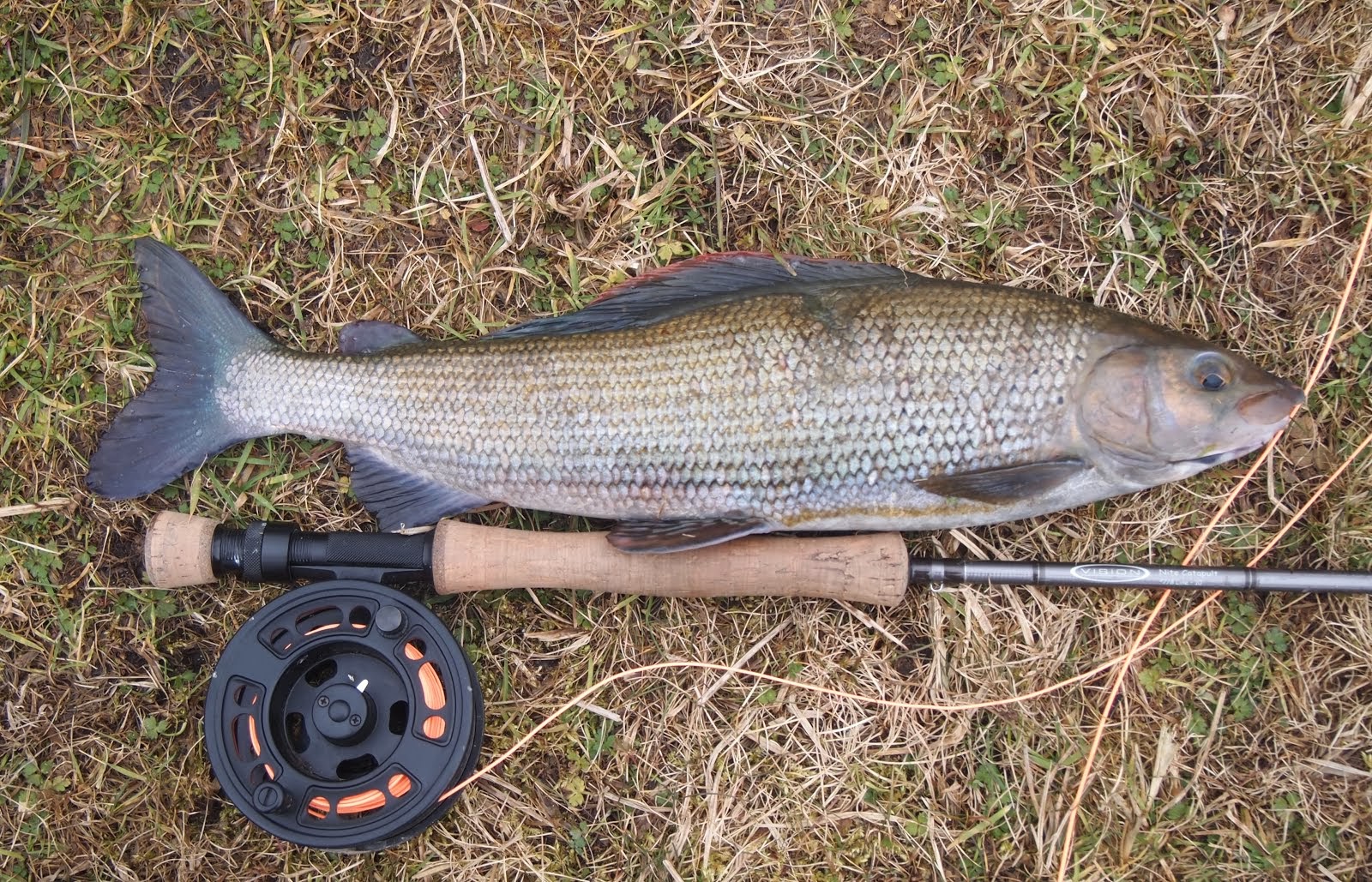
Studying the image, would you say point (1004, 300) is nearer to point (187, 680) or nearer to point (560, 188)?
point (560, 188)

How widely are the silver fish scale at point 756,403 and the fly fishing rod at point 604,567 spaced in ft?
0.46

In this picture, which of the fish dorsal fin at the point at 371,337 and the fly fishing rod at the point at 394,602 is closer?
the fly fishing rod at the point at 394,602

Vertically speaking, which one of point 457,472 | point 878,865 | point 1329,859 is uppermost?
point 457,472

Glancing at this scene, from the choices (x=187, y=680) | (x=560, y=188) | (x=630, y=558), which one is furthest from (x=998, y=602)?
(x=187, y=680)

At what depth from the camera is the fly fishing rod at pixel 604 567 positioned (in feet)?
9.03

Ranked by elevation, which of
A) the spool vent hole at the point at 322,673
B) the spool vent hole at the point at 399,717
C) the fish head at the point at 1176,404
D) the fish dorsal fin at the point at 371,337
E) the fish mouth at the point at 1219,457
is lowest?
the spool vent hole at the point at 399,717

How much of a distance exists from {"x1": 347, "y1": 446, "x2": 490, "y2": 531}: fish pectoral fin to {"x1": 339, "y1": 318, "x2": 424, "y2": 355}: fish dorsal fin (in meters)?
0.35

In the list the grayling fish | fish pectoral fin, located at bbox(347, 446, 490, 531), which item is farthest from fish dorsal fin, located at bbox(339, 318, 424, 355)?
fish pectoral fin, located at bbox(347, 446, 490, 531)

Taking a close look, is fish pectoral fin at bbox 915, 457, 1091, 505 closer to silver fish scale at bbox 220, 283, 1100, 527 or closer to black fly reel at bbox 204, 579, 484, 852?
silver fish scale at bbox 220, 283, 1100, 527

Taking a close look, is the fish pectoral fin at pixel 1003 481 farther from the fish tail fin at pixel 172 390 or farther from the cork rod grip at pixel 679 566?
the fish tail fin at pixel 172 390

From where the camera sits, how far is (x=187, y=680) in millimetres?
3064

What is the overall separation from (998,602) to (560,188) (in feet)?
7.21

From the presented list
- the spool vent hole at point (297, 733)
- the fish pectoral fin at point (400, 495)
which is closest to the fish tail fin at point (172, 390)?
the fish pectoral fin at point (400, 495)

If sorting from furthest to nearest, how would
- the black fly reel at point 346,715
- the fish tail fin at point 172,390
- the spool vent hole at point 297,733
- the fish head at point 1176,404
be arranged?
the fish tail fin at point 172,390
the spool vent hole at point 297,733
the black fly reel at point 346,715
the fish head at point 1176,404
